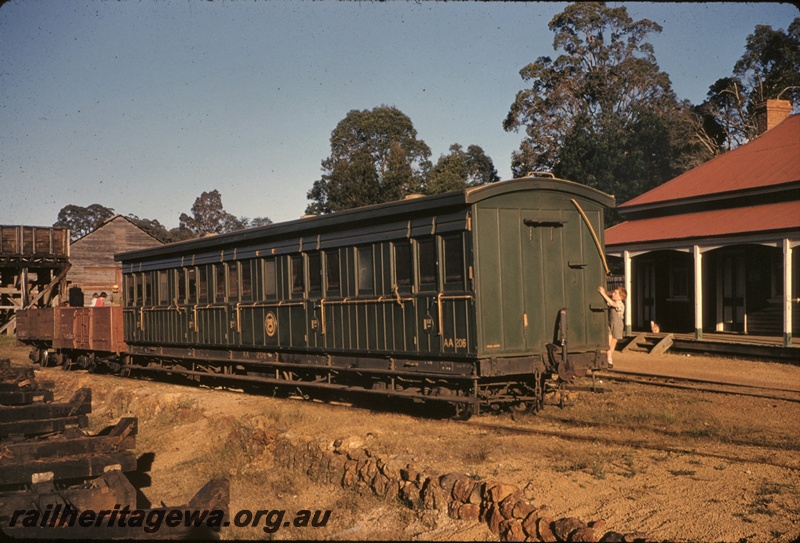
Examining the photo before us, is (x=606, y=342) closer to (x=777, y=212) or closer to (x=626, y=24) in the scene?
(x=777, y=212)

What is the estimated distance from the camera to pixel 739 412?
10500mm

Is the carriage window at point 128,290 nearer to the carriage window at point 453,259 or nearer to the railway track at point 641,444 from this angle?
the carriage window at point 453,259

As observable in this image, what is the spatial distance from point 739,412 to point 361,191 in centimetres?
3252

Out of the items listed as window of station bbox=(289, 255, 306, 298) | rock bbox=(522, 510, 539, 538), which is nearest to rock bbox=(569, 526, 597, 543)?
rock bbox=(522, 510, 539, 538)

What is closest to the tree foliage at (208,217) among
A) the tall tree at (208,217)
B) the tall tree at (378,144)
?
the tall tree at (208,217)

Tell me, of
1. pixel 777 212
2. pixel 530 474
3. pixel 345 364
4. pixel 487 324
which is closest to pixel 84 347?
pixel 345 364

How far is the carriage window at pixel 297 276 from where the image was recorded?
13039mm

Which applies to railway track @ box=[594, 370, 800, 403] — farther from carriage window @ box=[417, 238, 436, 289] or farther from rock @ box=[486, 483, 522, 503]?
rock @ box=[486, 483, 522, 503]

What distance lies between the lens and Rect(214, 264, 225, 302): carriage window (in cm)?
1520

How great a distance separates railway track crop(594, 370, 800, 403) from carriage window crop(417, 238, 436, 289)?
541cm

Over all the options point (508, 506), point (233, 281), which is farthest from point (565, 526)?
point (233, 281)

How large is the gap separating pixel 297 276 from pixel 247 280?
1795 millimetres

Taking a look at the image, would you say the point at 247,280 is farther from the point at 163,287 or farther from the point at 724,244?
the point at 724,244

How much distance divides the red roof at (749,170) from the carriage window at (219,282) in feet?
46.9
